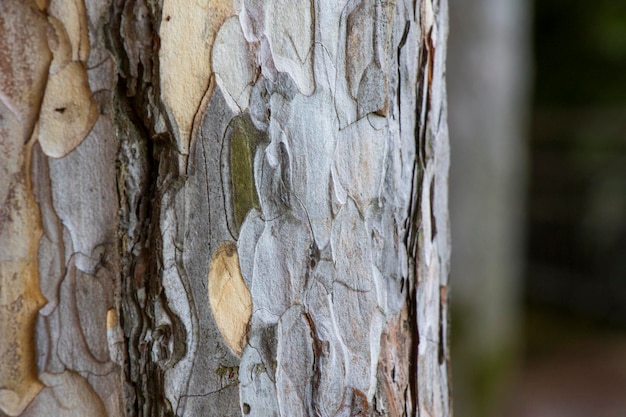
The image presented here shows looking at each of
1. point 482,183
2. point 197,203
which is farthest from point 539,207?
point 197,203

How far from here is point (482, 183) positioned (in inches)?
110

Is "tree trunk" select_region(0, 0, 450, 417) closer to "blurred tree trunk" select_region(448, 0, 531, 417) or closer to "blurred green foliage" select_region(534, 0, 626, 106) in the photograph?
"blurred tree trunk" select_region(448, 0, 531, 417)

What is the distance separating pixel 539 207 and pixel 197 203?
4.74 meters

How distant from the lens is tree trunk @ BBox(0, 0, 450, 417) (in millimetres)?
538

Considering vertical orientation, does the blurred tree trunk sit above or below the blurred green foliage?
below

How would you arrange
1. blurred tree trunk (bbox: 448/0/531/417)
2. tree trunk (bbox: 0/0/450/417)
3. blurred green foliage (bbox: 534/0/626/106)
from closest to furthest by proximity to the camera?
tree trunk (bbox: 0/0/450/417) → blurred tree trunk (bbox: 448/0/531/417) → blurred green foliage (bbox: 534/0/626/106)

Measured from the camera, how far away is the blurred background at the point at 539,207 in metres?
2.75

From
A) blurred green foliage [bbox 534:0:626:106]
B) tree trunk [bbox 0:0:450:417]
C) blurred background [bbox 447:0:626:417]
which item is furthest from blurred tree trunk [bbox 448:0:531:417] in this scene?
tree trunk [bbox 0:0:450:417]

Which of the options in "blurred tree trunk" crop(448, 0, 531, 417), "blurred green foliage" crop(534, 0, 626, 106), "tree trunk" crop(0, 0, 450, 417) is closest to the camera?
"tree trunk" crop(0, 0, 450, 417)

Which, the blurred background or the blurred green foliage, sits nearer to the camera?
the blurred background

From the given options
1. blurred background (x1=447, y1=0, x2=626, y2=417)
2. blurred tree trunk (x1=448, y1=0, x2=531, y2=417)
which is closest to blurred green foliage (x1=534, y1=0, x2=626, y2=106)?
blurred background (x1=447, y1=0, x2=626, y2=417)

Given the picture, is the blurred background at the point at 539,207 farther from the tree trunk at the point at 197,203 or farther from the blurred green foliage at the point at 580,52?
the tree trunk at the point at 197,203

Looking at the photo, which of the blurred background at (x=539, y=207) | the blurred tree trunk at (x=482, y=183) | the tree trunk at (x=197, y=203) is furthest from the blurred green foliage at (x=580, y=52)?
the tree trunk at (x=197, y=203)

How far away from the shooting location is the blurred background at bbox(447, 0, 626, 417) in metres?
2.75
